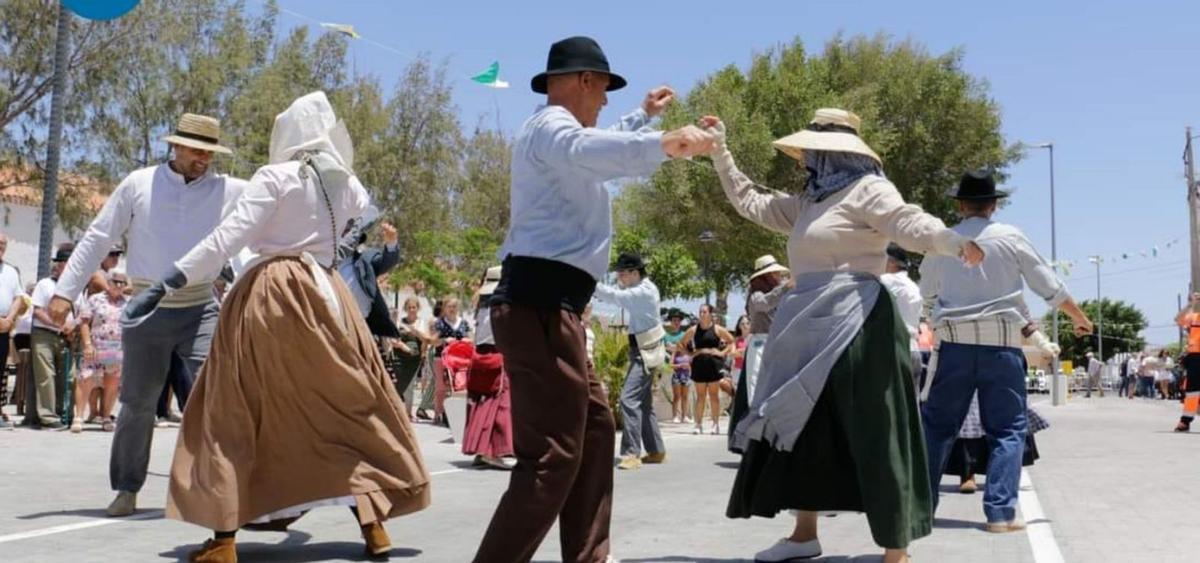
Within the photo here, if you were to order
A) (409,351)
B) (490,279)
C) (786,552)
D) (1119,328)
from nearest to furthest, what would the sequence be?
(786,552)
(490,279)
(409,351)
(1119,328)

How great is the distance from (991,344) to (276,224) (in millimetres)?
4062

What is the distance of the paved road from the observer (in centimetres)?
605

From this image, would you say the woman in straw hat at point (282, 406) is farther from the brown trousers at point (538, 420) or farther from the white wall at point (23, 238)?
the white wall at point (23, 238)

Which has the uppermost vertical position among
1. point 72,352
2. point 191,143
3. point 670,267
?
point 670,267

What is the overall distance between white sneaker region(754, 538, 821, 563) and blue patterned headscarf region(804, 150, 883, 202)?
1533 millimetres

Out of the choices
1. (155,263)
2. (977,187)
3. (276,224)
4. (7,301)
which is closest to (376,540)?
(276,224)

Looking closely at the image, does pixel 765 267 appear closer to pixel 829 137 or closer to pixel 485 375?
pixel 485 375

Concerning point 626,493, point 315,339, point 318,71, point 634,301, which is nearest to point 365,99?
point 318,71

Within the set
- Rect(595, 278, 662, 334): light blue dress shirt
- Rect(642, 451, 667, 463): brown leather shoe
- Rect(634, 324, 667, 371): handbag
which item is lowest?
Rect(642, 451, 667, 463): brown leather shoe

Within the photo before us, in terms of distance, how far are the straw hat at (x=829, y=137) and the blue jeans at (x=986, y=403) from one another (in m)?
2.08

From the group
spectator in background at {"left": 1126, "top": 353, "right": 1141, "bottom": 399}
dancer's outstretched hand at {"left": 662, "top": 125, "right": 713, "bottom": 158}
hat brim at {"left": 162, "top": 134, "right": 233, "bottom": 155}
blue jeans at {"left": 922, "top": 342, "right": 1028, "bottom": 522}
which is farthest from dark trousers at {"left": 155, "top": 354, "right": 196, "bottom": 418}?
spectator in background at {"left": 1126, "top": 353, "right": 1141, "bottom": 399}

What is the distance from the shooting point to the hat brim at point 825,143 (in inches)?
223

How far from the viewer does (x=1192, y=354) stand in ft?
61.9

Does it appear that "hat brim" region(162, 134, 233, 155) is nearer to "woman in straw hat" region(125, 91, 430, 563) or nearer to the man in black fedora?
"woman in straw hat" region(125, 91, 430, 563)
